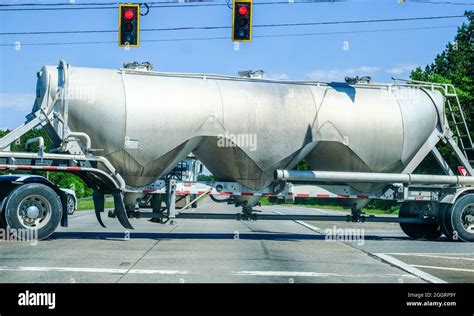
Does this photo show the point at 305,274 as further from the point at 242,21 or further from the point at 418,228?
the point at 242,21

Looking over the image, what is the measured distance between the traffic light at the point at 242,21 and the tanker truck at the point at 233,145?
2578 mm

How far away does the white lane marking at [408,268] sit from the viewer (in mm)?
10844

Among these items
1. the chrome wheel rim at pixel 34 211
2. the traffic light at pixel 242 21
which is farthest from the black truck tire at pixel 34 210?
the traffic light at pixel 242 21

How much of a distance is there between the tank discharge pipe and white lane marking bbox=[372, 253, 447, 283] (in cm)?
284

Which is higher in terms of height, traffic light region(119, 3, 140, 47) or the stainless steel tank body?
traffic light region(119, 3, 140, 47)

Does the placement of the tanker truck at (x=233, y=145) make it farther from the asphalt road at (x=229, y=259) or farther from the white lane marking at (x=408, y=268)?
the white lane marking at (x=408, y=268)

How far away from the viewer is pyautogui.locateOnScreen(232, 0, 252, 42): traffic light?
19.2m

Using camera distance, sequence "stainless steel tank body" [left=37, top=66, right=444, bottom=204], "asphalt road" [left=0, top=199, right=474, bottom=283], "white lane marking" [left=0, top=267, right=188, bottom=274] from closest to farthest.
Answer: "asphalt road" [left=0, top=199, right=474, bottom=283], "white lane marking" [left=0, top=267, right=188, bottom=274], "stainless steel tank body" [left=37, top=66, right=444, bottom=204]

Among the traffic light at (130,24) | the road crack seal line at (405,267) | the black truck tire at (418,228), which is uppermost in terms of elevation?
the traffic light at (130,24)

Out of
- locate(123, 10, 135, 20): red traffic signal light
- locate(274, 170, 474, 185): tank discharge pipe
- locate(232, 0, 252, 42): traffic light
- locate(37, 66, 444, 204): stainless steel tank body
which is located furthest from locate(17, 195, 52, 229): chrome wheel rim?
locate(232, 0, 252, 42): traffic light

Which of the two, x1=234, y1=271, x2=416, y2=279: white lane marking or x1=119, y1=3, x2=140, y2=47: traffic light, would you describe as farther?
x1=119, y1=3, x2=140, y2=47: traffic light

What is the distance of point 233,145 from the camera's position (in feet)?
Answer: 53.8

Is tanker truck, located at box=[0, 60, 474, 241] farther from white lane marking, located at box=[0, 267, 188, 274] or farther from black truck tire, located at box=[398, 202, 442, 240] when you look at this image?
white lane marking, located at box=[0, 267, 188, 274]
